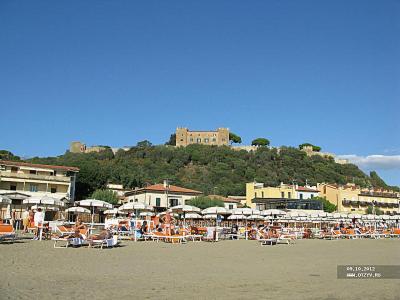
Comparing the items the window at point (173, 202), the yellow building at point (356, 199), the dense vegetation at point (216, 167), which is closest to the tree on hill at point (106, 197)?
the window at point (173, 202)

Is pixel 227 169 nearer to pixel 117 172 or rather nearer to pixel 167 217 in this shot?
pixel 117 172

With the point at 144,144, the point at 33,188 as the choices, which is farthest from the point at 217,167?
the point at 33,188

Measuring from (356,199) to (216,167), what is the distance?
3322 cm

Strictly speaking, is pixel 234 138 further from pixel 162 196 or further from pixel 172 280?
pixel 172 280

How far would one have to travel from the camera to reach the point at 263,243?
20750 millimetres

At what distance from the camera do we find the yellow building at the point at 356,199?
71750 millimetres

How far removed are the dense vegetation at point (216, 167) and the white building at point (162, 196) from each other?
14.6 m

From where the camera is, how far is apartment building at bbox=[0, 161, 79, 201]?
159 ft

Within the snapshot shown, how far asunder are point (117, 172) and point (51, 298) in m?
67.7

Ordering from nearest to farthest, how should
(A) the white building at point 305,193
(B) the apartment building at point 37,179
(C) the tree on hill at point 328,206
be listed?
1. (B) the apartment building at point 37,179
2. (C) the tree on hill at point 328,206
3. (A) the white building at point 305,193

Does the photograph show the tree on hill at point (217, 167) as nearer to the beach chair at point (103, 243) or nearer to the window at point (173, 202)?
the window at point (173, 202)

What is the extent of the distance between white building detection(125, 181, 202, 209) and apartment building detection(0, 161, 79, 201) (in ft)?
28.2

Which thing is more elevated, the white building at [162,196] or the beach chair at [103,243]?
the white building at [162,196]

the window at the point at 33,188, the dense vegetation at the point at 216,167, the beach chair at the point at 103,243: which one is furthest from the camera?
the dense vegetation at the point at 216,167
